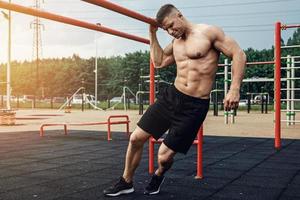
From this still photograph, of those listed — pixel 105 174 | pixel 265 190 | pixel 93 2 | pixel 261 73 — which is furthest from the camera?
pixel 261 73

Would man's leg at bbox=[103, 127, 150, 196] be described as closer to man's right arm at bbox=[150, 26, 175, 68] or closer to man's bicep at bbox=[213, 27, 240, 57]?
man's right arm at bbox=[150, 26, 175, 68]

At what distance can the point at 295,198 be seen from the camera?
10.5 ft

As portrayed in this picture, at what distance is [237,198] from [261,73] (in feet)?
152

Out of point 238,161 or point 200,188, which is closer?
point 200,188

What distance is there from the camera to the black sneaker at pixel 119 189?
321cm

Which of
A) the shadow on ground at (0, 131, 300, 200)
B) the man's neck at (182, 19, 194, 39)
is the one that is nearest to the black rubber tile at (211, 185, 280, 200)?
the shadow on ground at (0, 131, 300, 200)

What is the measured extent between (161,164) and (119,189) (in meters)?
0.40

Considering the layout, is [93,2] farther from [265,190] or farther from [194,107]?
[265,190]

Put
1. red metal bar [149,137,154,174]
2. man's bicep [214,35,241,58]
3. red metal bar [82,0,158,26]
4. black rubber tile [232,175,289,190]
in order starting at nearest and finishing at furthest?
red metal bar [82,0,158,26], man's bicep [214,35,241,58], black rubber tile [232,175,289,190], red metal bar [149,137,154,174]

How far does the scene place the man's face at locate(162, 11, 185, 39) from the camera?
3.02 metres

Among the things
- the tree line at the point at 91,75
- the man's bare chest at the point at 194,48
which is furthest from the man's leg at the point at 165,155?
the tree line at the point at 91,75

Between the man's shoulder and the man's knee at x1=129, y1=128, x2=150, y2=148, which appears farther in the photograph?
the man's knee at x1=129, y1=128, x2=150, y2=148

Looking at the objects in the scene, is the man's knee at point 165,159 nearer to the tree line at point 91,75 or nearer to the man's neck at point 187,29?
the man's neck at point 187,29

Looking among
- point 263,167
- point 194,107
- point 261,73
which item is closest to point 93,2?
point 194,107
